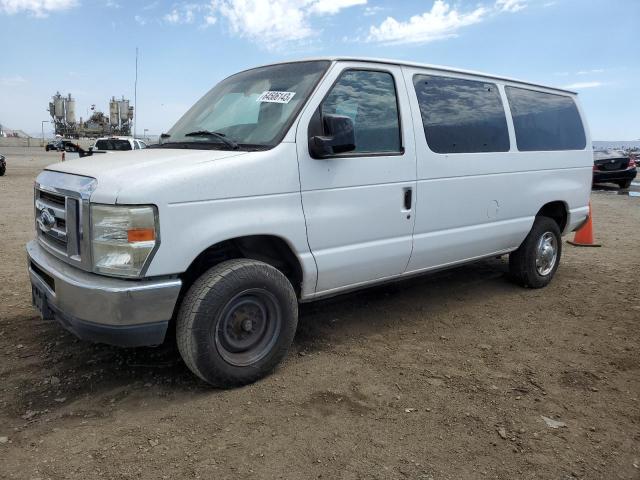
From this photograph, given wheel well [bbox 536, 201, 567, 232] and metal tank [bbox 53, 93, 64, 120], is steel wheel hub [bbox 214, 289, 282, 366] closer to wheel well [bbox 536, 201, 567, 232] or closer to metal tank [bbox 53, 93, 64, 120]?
wheel well [bbox 536, 201, 567, 232]

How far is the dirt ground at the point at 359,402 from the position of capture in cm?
253

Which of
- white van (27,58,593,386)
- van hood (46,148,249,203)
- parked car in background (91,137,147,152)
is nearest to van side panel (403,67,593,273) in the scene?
white van (27,58,593,386)

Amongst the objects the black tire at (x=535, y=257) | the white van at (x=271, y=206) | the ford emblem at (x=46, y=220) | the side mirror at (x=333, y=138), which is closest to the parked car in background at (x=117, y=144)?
the white van at (x=271, y=206)

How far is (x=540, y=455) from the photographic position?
2623 millimetres

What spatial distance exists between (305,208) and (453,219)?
1.56m

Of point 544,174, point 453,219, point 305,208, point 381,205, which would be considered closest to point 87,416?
point 305,208

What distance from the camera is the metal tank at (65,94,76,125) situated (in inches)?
3024

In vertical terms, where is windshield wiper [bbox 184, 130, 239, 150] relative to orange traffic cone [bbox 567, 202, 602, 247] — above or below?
above

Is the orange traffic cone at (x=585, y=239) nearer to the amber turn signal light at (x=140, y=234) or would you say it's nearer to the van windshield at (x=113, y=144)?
the amber turn signal light at (x=140, y=234)

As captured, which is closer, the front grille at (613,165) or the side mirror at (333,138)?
the side mirror at (333,138)

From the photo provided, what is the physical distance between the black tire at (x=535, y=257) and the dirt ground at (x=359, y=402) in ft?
1.79

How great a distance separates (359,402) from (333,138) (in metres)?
1.65

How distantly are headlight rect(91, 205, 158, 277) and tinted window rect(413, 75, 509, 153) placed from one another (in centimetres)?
232

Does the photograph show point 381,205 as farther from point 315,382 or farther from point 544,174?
point 544,174
